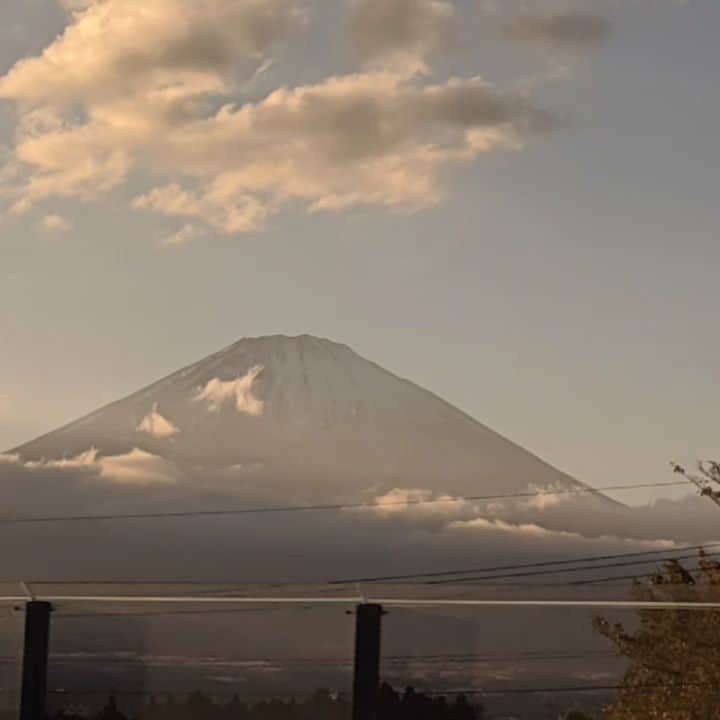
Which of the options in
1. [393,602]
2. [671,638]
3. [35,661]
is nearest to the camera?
[393,602]

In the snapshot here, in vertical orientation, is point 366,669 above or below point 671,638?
below

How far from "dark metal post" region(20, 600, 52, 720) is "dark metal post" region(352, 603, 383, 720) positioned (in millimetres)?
1817

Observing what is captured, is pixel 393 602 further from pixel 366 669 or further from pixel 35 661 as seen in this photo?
pixel 35 661

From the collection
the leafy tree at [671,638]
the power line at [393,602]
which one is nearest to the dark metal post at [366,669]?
the power line at [393,602]

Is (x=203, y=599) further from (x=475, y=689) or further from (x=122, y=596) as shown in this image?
(x=475, y=689)

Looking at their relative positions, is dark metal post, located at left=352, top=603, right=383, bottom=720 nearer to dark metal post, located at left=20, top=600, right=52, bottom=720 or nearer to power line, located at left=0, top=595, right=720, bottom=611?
power line, located at left=0, top=595, right=720, bottom=611

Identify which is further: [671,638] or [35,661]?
[671,638]

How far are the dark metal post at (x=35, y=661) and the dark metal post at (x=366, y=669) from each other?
1.82 m

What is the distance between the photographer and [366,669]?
9.80m

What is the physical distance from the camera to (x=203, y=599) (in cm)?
1010

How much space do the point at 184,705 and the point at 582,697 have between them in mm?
3236

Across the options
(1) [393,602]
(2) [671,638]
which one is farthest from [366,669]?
(2) [671,638]

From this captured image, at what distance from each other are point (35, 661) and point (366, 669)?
194 centimetres

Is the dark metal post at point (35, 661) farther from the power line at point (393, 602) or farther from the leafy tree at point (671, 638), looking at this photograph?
the leafy tree at point (671, 638)
